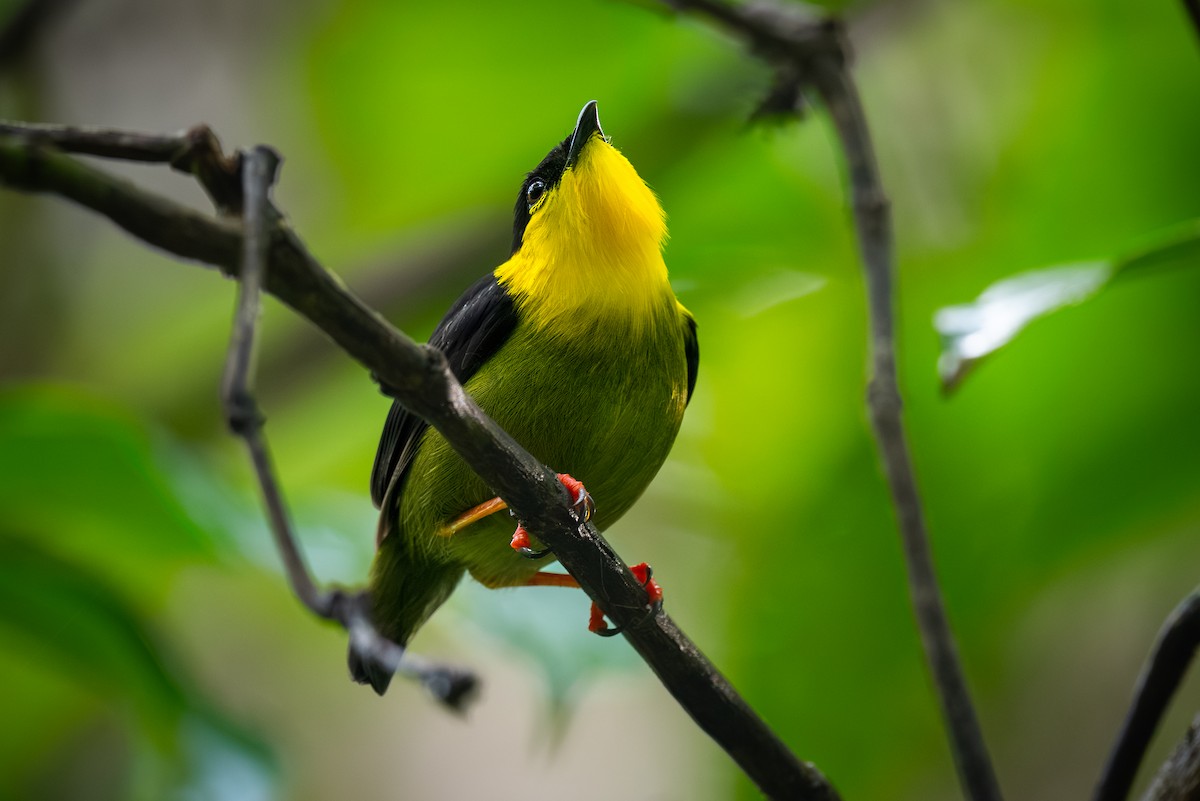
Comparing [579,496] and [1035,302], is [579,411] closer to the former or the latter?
[579,496]

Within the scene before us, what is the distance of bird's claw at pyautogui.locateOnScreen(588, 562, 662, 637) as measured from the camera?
148 cm

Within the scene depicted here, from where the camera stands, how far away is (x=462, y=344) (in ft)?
6.52

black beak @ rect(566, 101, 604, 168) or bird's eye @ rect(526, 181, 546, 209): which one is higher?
black beak @ rect(566, 101, 604, 168)

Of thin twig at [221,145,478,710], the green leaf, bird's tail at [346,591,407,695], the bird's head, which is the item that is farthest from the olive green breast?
thin twig at [221,145,478,710]

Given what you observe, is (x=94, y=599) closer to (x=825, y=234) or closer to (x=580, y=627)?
(x=580, y=627)

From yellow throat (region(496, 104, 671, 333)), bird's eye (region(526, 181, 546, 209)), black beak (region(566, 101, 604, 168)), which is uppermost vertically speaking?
black beak (region(566, 101, 604, 168))

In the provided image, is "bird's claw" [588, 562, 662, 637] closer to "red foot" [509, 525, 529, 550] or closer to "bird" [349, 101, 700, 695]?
"bird" [349, 101, 700, 695]

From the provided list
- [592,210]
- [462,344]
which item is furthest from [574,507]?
[592,210]

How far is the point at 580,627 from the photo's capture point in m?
2.43

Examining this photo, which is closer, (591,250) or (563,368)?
(563,368)

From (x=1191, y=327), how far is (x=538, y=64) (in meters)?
1.76

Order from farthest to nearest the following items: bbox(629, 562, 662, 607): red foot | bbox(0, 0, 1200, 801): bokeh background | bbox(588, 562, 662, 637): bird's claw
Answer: bbox(0, 0, 1200, 801): bokeh background
bbox(629, 562, 662, 607): red foot
bbox(588, 562, 662, 637): bird's claw

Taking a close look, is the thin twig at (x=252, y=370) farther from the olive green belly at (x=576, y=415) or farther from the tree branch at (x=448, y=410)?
the olive green belly at (x=576, y=415)

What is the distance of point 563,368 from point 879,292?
59 cm
